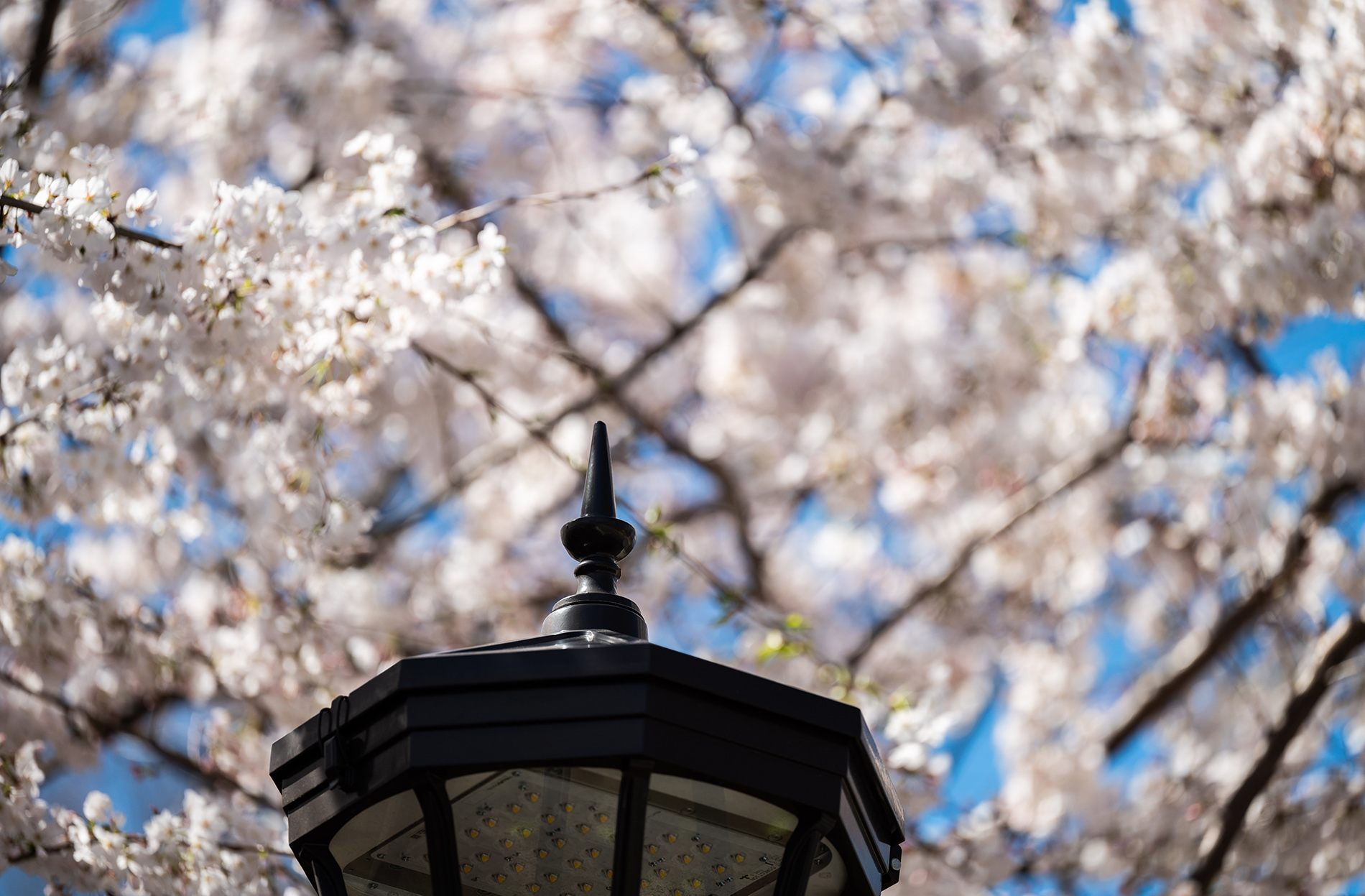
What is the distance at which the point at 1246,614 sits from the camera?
4.34 metres

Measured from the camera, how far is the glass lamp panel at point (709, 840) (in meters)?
1.28

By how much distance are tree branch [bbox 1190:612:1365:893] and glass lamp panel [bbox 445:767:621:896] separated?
342cm

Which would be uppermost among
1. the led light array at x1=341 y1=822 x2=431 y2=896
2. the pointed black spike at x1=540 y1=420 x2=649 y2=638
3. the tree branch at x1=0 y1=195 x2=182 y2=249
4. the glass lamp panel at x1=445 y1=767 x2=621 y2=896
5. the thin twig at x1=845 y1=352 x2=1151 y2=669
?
the thin twig at x1=845 y1=352 x2=1151 y2=669

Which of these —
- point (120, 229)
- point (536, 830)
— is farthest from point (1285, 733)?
point (120, 229)

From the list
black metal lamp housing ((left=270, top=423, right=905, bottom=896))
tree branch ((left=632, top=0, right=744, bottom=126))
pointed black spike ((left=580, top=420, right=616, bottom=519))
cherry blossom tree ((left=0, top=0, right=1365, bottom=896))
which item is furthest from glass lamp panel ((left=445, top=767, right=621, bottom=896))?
tree branch ((left=632, top=0, right=744, bottom=126))

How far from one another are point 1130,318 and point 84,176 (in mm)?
3888

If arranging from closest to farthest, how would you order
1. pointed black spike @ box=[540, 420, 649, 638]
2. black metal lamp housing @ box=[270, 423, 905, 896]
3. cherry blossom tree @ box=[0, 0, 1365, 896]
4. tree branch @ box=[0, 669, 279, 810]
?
black metal lamp housing @ box=[270, 423, 905, 896], pointed black spike @ box=[540, 420, 649, 638], cherry blossom tree @ box=[0, 0, 1365, 896], tree branch @ box=[0, 669, 279, 810]

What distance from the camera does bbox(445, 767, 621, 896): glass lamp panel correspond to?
1.26 meters

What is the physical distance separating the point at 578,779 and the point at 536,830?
0.35 feet

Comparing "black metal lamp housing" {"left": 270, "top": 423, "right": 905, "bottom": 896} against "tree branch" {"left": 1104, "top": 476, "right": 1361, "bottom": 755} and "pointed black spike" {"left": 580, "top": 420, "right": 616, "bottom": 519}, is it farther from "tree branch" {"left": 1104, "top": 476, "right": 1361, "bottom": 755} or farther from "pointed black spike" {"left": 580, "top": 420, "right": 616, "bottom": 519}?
"tree branch" {"left": 1104, "top": 476, "right": 1361, "bottom": 755}

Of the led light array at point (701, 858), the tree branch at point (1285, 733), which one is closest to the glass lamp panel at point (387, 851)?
the led light array at point (701, 858)

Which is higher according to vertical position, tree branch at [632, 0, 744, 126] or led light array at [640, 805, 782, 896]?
tree branch at [632, 0, 744, 126]

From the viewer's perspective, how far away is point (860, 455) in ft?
20.8

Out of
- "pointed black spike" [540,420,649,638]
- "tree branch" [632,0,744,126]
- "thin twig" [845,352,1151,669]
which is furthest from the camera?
"thin twig" [845,352,1151,669]
